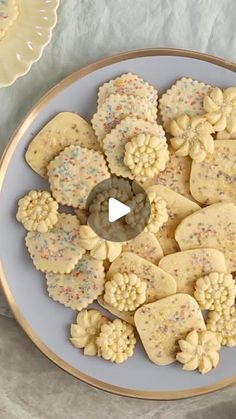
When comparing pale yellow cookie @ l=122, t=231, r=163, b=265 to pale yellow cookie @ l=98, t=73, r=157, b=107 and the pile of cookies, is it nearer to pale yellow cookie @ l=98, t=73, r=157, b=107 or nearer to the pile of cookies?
the pile of cookies

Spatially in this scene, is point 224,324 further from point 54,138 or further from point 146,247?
point 54,138

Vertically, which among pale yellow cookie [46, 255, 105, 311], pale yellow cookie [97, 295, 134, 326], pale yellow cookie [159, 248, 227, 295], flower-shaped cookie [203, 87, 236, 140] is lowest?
pale yellow cookie [97, 295, 134, 326]

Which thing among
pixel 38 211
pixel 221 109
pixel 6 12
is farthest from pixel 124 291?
pixel 6 12

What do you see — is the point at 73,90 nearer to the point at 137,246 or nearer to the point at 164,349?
the point at 137,246

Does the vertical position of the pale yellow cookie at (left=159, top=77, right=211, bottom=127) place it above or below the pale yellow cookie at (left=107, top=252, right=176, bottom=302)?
above

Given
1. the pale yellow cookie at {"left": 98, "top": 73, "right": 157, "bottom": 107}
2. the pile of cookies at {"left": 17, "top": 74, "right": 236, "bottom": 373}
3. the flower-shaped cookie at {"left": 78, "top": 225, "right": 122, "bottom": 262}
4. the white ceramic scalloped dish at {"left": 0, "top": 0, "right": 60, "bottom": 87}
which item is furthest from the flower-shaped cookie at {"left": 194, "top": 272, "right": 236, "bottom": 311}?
the white ceramic scalloped dish at {"left": 0, "top": 0, "right": 60, "bottom": 87}

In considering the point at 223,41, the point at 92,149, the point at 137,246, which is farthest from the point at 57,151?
the point at 223,41

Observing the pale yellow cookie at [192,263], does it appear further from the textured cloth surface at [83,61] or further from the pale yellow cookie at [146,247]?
the textured cloth surface at [83,61]
